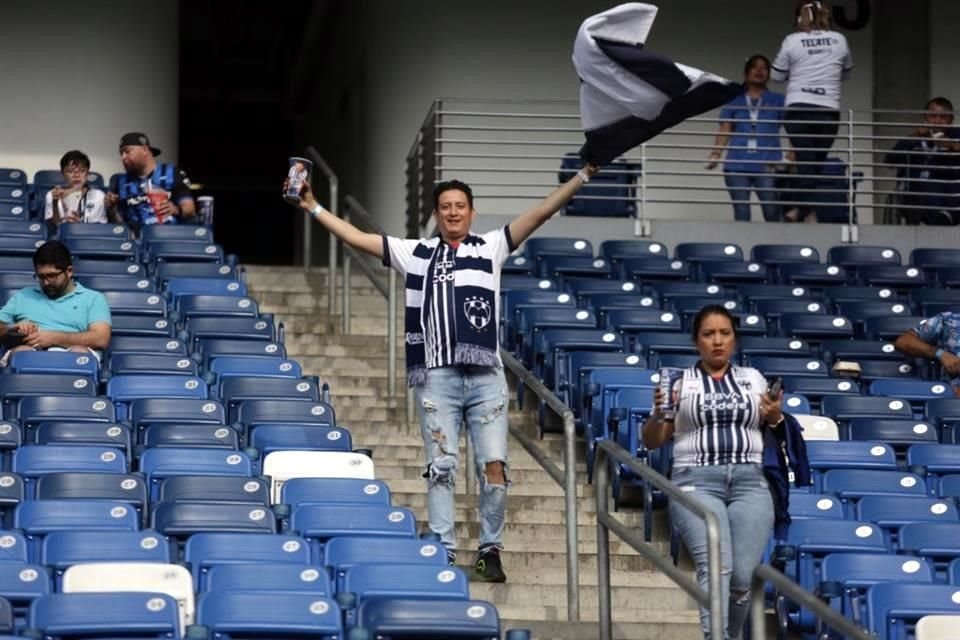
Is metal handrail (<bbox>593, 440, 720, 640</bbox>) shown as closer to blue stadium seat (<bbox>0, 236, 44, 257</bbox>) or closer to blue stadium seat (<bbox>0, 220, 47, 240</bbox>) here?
blue stadium seat (<bbox>0, 236, 44, 257</bbox>)

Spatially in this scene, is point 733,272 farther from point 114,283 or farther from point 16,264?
point 16,264

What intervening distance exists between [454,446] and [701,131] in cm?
855

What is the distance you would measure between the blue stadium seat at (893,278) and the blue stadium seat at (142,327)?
5680 mm

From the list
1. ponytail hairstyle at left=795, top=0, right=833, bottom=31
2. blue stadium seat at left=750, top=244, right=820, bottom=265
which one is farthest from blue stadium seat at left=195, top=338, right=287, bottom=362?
ponytail hairstyle at left=795, top=0, right=833, bottom=31

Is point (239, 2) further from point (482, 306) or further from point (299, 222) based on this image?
point (482, 306)

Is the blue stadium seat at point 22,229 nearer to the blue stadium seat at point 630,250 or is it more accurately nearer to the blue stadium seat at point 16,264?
the blue stadium seat at point 16,264

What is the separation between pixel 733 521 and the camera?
8500 millimetres

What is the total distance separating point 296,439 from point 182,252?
4.15 meters

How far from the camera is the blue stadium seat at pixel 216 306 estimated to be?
42.6 ft

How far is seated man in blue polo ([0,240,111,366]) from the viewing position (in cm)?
1159

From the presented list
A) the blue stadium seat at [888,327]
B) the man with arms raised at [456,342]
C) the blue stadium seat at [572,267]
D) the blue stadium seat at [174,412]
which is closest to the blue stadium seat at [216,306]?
the blue stadium seat at [174,412]

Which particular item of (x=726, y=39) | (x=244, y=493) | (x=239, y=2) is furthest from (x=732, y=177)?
(x=239, y=2)

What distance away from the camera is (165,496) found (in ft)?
30.8

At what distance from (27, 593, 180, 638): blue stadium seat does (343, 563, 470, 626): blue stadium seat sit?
2.92 feet
